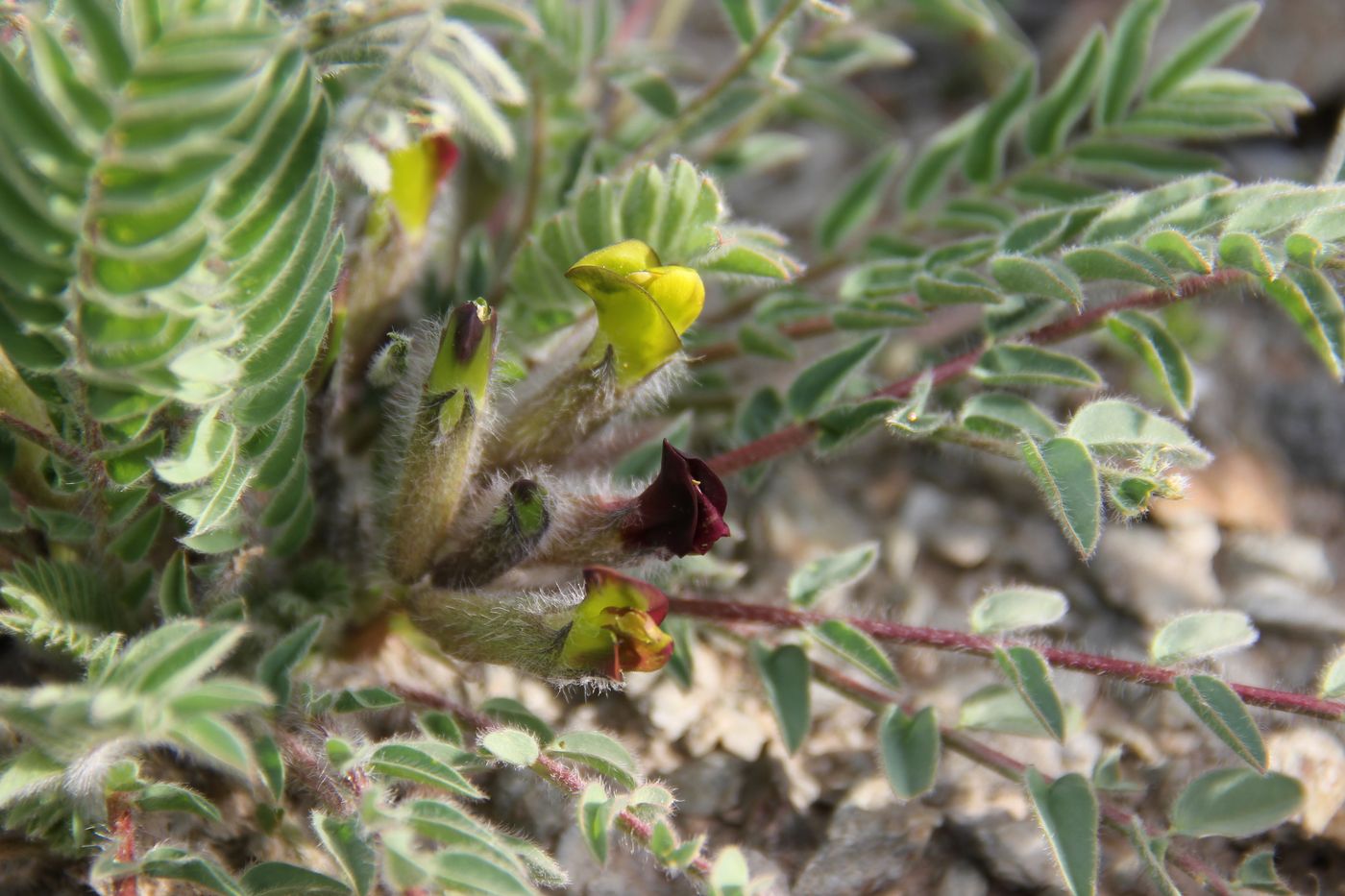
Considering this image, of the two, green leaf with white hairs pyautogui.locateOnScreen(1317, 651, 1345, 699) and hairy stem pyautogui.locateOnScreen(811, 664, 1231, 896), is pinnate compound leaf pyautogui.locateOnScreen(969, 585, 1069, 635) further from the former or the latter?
green leaf with white hairs pyautogui.locateOnScreen(1317, 651, 1345, 699)

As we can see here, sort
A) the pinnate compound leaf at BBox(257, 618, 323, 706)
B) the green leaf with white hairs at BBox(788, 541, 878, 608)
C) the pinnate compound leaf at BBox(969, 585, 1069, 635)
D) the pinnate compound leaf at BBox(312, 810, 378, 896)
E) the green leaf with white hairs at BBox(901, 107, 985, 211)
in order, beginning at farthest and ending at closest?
the green leaf with white hairs at BBox(901, 107, 985, 211)
the green leaf with white hairs at BBox(788, 541, 878, 608)
the pinnate compound leaf at BBox(969, 585, 1069, 635)
the pinnate compound leaf at BBox(257, 618, 323, 706)
the pinnate compound leaf at BBox(312, 810, 378, 896)

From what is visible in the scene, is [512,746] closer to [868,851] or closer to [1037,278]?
[868,851]

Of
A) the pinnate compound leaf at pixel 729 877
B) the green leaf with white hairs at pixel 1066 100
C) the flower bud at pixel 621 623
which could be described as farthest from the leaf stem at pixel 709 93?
the pinnate compound leaf at pixel 729 877

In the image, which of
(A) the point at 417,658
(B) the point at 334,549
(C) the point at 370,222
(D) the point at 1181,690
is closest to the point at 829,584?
(D) the point at 1181,690

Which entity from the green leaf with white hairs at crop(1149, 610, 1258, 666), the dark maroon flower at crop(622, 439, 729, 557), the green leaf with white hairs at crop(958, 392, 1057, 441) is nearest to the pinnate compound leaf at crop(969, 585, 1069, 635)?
the green leaf with white hairs at crop(1149, 610, 1258, 666)

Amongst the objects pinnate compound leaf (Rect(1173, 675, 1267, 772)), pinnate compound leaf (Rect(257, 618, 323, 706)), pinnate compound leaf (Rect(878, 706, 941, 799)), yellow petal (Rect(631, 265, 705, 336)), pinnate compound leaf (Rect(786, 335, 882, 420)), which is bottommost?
pinnate compound leaf (Rect(878, 706, 941, 799))

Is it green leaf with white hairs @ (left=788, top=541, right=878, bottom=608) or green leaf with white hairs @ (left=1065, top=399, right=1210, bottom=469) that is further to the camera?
green leaf with white hairs @ (left=788, top=541, right=878, bottom=608)

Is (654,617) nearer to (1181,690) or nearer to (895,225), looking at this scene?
(1181,690)

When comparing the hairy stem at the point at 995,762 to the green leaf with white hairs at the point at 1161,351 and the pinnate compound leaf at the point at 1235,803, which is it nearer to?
the pinnate compound leaf at the point at 1235,803
